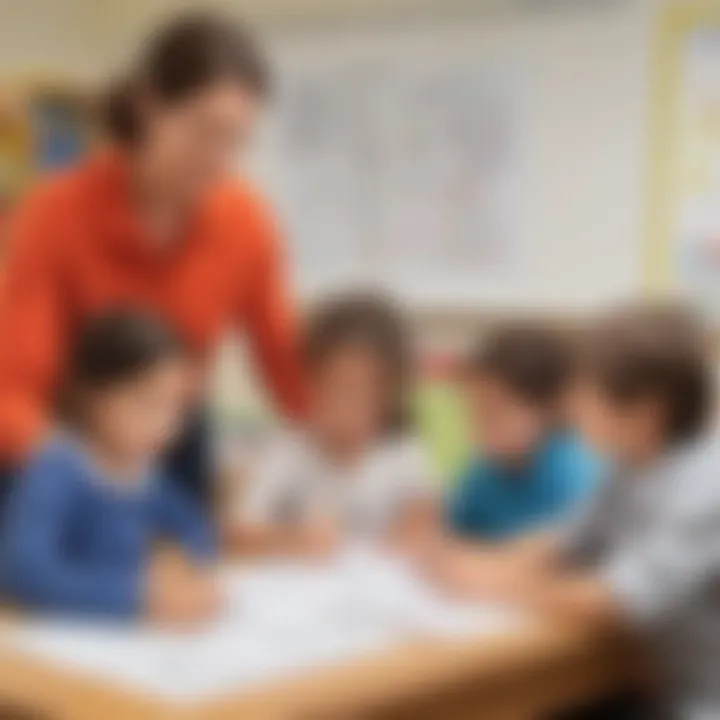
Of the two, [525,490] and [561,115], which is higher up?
[561,115]

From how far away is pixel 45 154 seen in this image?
2.85 ft

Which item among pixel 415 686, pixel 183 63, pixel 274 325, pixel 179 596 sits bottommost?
pixel 415 686

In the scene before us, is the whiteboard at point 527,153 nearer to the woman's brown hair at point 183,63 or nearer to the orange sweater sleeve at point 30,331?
the woman's brown hair at point 183,63

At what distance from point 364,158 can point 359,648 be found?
28 centimetres

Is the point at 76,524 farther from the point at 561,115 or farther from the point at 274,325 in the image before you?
the point at 561,115

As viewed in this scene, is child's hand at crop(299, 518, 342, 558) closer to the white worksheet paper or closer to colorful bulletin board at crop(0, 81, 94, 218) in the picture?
the white worksheet paper

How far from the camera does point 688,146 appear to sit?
81 centimetres

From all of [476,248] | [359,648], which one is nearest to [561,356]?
[476,248]

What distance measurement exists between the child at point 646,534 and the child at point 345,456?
0.08 metres

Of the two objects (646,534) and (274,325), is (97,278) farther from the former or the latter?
(646,534)

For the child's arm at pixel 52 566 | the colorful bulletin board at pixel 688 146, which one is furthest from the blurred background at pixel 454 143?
the child's arm at pixel 52 566

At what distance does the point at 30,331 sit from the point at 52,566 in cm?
14

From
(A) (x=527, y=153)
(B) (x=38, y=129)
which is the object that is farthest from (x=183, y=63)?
(A) (x=527, y=153)

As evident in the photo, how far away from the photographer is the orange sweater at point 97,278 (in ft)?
2.81
